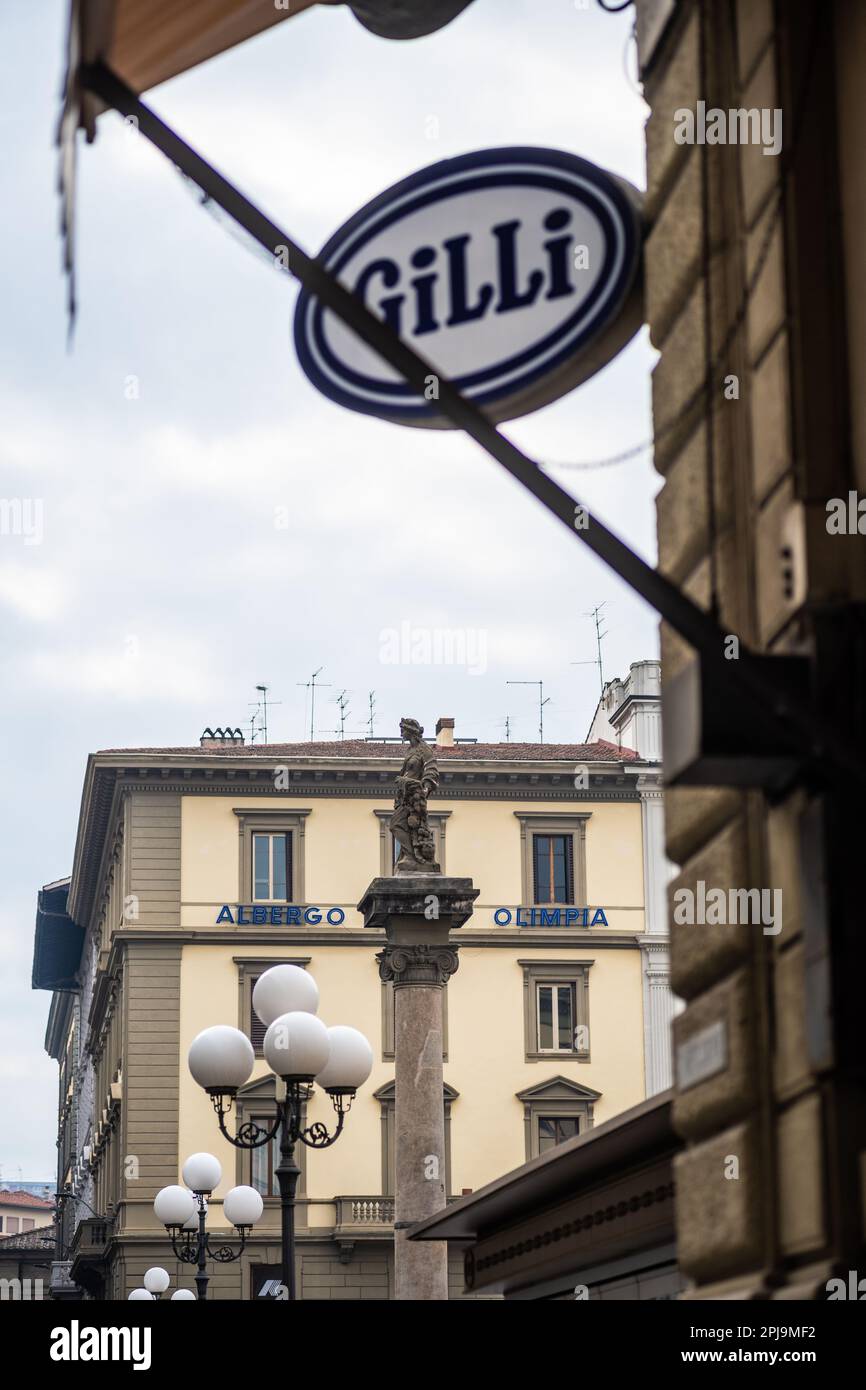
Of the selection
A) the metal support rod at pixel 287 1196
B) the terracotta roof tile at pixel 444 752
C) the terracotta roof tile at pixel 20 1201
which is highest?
the terracotta roof tile at pixel 444 752

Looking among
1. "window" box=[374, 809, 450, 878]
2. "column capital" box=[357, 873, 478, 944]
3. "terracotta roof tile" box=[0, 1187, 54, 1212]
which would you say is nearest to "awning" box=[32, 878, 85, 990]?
"window" box=[374, 809, 450, 878]

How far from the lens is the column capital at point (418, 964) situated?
1933cm

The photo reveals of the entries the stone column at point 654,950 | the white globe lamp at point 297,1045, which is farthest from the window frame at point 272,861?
the white globe lamp at point 297,1045

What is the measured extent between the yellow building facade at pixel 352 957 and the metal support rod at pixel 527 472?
135 ft

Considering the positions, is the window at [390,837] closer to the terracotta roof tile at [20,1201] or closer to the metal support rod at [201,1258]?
the metal support rod at [201,1258]

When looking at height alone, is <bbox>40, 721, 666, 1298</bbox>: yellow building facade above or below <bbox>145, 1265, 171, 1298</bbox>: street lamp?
above

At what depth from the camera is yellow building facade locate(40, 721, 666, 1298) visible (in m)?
46.1

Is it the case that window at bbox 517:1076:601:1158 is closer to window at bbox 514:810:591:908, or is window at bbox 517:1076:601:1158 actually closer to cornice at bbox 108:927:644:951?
cornice at bbox 108:927:644:951

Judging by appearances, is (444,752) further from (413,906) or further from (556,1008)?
(413,906)

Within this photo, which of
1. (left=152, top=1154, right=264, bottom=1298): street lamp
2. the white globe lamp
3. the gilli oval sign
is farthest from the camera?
(left=152, top=1154, right=264, bottom=1298): street lamp

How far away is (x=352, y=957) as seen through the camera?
48375 mm

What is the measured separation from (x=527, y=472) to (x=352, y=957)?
144 ft

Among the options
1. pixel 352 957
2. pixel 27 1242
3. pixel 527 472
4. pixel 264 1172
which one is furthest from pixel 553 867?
pixel 27 1242
